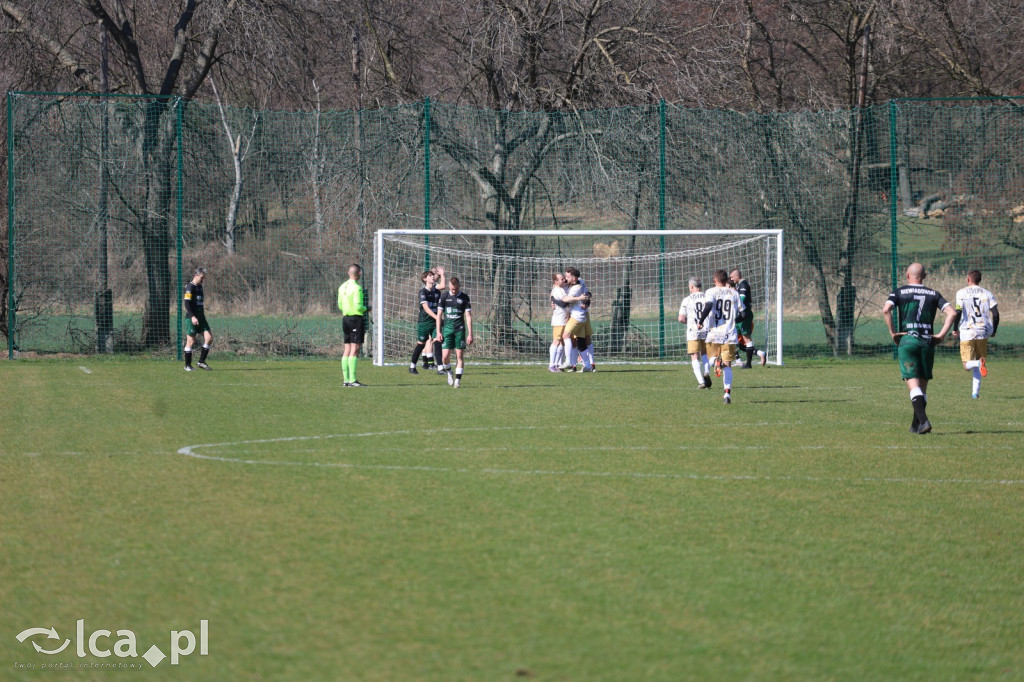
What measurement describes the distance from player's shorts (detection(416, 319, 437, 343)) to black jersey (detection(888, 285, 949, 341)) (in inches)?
399

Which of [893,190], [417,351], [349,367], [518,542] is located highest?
[893,190]

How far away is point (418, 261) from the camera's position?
24.8 metres

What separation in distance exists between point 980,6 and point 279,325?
1772cm

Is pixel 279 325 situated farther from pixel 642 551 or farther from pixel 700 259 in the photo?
pixel 642 551

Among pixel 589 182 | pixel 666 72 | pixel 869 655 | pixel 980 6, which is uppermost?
pixel 980 6

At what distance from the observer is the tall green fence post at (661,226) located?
24672mm

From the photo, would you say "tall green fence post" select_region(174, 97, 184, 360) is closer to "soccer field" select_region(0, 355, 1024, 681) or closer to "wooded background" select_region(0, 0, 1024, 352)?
"wooded background" select_region(0, 0, 1024, 352)

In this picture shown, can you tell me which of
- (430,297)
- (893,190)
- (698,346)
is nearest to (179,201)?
(430,297)

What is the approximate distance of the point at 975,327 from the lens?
16719 mm

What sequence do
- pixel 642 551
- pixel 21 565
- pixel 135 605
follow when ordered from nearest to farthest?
pixel 135 605
pixel 21 565
pixel 642 551

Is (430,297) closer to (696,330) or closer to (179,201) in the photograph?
(696,330)

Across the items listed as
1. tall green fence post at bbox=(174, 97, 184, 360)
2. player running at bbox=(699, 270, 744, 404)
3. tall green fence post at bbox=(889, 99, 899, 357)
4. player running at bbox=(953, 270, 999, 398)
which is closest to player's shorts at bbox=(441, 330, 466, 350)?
player running at bbox=(699, 270, 744, 404)

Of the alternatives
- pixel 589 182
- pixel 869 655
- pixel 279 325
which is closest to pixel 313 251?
pixel 279 325

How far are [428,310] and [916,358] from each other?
9.79 meters
